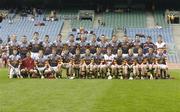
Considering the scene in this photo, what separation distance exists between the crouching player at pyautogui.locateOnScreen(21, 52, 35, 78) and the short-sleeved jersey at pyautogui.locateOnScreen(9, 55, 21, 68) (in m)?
Answer: 0.24

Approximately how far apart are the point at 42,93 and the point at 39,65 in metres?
7.98

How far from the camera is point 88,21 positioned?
4550cm

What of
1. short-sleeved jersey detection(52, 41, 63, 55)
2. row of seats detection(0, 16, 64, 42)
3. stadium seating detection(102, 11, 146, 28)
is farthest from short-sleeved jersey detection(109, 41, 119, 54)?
stadium seating detection(102, 11, 146, 28)

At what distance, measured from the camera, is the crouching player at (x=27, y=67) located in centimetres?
2067

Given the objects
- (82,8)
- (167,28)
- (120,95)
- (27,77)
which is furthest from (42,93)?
(82,8)

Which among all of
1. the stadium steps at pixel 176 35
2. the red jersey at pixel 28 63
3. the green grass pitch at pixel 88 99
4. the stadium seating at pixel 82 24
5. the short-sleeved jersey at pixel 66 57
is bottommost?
the green grass pitch at pixel 88 99

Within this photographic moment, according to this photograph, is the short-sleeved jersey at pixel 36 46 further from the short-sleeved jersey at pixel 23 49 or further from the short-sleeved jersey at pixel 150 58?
the short-sleeved jersey at pixel 150 58

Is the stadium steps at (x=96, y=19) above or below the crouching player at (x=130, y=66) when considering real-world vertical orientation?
above

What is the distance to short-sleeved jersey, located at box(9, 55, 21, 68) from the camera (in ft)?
68.3

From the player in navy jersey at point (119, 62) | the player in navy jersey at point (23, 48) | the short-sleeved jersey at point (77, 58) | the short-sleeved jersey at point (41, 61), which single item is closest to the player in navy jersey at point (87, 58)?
the short-sleeved jersey at point (77, 58)

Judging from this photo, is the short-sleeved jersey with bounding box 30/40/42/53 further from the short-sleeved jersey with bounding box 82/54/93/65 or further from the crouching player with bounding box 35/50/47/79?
the short-sleeved jersey with bounding box 82/54/93/65

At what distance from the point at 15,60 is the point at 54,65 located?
5.36 feet

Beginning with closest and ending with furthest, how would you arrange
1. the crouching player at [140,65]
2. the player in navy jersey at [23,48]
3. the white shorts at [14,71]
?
the white shorts at [14,71], the crouching player at [140,65], the player in navy jersey at [23,48]

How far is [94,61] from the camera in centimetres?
2112
